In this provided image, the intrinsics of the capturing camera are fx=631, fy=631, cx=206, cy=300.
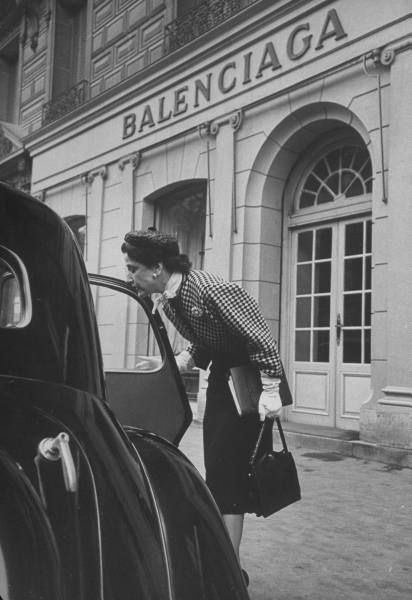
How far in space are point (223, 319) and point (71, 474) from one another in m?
1.70

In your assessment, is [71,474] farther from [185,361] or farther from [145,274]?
[185,361]

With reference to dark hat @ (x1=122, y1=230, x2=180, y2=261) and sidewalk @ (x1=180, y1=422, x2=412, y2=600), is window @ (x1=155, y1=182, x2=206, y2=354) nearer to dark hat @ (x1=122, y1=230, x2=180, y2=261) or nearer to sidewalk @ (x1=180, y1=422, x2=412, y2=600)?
sidewalk @ (x1=180, y1=422, x2=412, y2=600)

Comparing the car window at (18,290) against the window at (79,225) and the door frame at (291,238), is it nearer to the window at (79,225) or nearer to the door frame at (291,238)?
the door frame at (291,238)

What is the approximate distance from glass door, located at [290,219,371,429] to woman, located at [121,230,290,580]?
5.14m

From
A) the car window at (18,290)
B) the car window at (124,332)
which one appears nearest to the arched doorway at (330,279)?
the car window at (124,332)

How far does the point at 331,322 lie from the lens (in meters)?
8.32

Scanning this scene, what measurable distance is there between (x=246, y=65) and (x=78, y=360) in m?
8.40

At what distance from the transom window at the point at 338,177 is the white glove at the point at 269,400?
5801mm

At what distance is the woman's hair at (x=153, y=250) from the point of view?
2926 mm

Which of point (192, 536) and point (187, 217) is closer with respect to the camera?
point (192, 536)

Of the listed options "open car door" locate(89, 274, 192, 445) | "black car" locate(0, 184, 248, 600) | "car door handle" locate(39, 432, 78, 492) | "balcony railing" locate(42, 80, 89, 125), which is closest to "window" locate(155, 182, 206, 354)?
"balcony railing" locate(42, 80, 89, 125)

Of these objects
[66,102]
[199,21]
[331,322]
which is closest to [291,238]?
[331,322]

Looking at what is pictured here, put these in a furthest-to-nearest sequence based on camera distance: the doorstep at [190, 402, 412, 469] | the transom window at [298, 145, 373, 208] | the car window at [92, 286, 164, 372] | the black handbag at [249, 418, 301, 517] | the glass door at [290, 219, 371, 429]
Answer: the car window at [92, 286, 164, 372], the transom window at [298, 145, 373, 208], the glass door at [290, 219, 371, 429], the doorstep at [190, 402, 412, 469], the black handbag at [249, 418, 301, 517]

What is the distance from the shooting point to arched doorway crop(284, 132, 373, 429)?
315 inches
